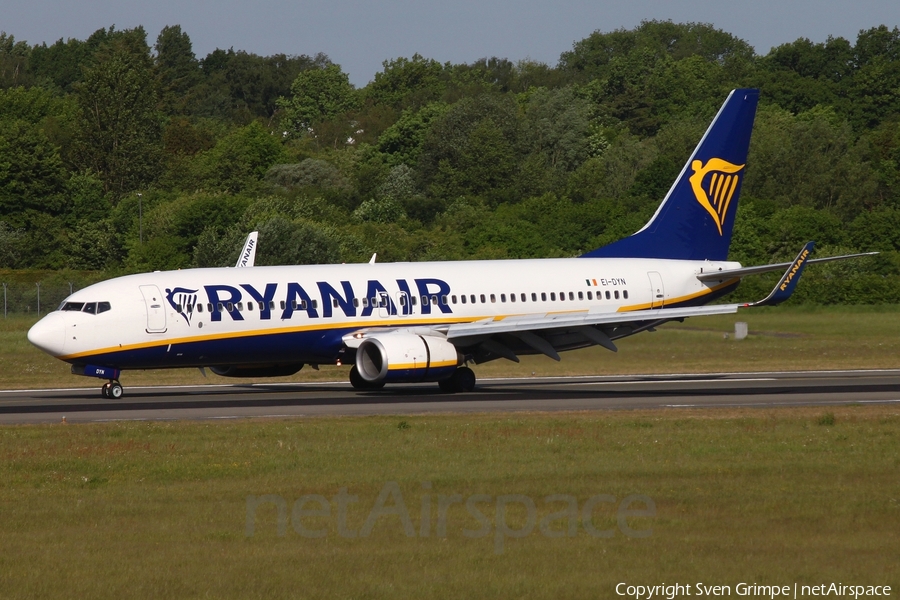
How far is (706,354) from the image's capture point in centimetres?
4978

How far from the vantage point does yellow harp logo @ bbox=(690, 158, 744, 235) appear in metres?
45.4

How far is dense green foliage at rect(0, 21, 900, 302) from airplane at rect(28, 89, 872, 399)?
79.6 ft

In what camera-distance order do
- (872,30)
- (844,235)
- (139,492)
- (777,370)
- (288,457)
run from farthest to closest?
1. (872,30)
2. (844,235)
3. (777,370)
4. (288,457)
5. (139,492)

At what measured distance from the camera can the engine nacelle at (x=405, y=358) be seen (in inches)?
1403

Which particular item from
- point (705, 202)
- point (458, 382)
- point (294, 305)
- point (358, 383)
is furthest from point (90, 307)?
point (705, 202)

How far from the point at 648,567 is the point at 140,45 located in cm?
16667

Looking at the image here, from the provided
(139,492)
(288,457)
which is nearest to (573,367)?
(288,457)

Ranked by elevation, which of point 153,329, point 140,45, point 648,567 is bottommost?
point 648,567

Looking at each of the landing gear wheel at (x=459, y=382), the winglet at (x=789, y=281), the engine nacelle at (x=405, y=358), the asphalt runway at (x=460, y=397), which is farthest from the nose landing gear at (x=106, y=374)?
the winglet at (x=789, y=281)

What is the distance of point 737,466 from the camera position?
21.5 m

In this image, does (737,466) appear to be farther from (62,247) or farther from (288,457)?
(62,247)

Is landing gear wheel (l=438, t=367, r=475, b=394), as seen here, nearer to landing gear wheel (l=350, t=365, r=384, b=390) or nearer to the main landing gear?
the main landing gear

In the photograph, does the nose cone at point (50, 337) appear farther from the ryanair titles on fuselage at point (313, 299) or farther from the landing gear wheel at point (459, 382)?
the landing gear wheel at point (459, 382)

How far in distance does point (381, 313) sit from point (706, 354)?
16.3m
